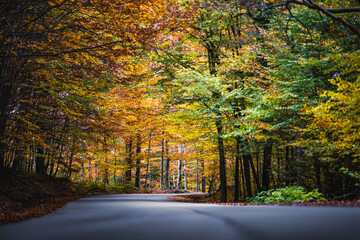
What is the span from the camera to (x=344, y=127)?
5.93 metres

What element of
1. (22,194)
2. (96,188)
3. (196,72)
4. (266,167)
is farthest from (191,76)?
(96,188)

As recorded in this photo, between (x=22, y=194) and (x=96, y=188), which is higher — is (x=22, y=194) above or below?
above

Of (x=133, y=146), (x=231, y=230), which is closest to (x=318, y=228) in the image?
(x=231, y=230)

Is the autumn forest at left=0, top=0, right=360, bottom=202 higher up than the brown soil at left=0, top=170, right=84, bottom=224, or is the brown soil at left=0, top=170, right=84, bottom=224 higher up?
the autumn forest at left=0, top=0, right=360, bottom=202

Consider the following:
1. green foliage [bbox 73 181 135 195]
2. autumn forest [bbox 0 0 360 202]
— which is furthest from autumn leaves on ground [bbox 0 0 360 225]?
green foliage [bbox 73 181 135 195]

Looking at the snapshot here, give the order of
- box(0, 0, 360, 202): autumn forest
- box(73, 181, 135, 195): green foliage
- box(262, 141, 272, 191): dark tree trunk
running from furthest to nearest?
box(73, 181, 135, 195): green foliage → box(262, 141, 272, 191): dark tree trunk → box(0, 0, 360, 202): autumn forest

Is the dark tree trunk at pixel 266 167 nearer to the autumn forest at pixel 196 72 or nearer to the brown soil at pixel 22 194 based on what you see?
the autumn forest at pixel 196 72

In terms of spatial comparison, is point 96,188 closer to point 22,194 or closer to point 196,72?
A: point 22,194

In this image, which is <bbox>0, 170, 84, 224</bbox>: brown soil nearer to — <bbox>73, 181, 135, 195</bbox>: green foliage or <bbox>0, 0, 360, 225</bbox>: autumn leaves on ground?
<bbox>0, 0, 360, 225</bbox>: autumn leaves on ground

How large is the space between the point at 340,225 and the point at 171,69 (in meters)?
10.6

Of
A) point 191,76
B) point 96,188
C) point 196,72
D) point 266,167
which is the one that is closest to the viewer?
point 196,72

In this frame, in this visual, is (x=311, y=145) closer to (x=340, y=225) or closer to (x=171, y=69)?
(x=340, y=225)

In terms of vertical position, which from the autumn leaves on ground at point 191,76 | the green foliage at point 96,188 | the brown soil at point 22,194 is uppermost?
the autumn leaves on ground at point 191,76

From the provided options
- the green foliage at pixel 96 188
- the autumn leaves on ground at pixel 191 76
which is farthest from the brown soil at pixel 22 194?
the green foliage at pixel 96 188
